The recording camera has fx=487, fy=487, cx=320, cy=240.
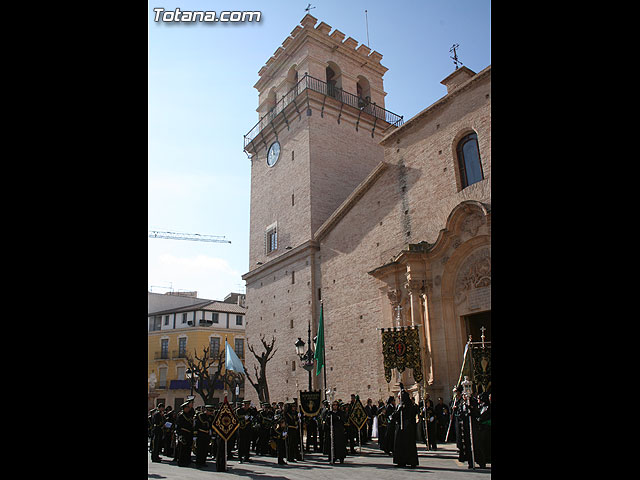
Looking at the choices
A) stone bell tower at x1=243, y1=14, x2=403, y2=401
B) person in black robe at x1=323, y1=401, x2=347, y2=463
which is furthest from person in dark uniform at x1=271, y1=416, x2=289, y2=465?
stone bell tower at x1=243, y1=14, x2=403, y2=401

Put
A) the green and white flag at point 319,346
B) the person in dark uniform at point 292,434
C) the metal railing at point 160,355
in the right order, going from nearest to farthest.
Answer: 1. the person in dark uniform at point 292,434
2. the green and white flag at point 319,346
3. the metal railing at point 160,355

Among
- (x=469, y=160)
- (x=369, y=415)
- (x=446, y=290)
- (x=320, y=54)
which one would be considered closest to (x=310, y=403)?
(x=369, y=415)

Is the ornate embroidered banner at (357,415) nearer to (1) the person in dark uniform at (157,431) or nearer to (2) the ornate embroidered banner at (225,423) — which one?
(2) the ornate embroidered banner at (225,423)

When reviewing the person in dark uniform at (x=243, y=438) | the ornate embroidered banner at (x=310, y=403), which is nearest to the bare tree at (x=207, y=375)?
the person in dark uniform at (x=243, y=438)

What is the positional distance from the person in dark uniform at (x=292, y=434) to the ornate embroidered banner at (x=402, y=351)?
3.52 m

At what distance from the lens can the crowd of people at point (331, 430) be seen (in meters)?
9.05

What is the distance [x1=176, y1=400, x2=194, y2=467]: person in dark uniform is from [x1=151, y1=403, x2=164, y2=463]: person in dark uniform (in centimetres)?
218

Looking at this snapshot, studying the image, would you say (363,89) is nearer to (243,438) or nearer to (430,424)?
(430,424)

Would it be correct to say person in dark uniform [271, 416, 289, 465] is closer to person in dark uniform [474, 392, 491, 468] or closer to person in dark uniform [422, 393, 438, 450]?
person in dark uniform [422, 393, 438, 450]

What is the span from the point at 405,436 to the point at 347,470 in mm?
1264

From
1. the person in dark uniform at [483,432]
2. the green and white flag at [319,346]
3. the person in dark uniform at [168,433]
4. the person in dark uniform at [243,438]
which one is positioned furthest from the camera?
the green and white flag at [319,346]

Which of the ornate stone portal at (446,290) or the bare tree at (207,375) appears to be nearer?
the ornate stone portal at (446,290)

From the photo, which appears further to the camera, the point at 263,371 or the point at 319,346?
the point at 263,371

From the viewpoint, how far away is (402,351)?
14.0m
